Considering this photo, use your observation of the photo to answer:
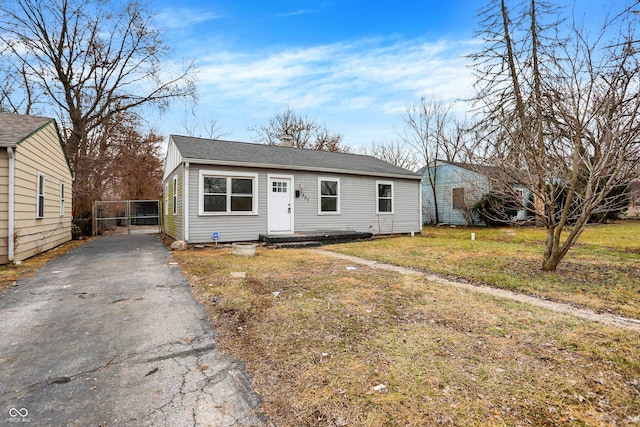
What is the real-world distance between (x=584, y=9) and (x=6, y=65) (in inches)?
877

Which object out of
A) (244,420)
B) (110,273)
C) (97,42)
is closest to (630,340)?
(244,420)

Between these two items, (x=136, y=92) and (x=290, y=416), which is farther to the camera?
(x=136, y=92)

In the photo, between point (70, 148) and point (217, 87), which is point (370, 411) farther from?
point (70, 148)

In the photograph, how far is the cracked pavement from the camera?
1.92m

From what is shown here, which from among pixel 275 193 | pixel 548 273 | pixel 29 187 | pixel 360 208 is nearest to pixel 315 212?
pixel 275 193

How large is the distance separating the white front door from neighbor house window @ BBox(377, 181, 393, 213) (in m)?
4.06

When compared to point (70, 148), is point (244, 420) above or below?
below

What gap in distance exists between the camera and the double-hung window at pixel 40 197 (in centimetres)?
821

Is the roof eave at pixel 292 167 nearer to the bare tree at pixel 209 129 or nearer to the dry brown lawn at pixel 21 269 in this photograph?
the dry brown lawn at pixel 21 269

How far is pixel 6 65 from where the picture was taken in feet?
50.1

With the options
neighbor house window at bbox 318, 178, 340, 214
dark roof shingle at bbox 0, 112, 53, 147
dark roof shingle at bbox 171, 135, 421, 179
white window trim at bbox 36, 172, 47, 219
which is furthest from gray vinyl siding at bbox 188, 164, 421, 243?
dark roof shingle at bbox 0, 112, 53, 147

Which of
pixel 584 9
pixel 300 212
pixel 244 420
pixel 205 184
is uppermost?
pixel 584 9

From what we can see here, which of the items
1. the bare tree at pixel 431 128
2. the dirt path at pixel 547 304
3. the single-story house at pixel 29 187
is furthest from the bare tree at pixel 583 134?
the bare tree at pixel 431 128

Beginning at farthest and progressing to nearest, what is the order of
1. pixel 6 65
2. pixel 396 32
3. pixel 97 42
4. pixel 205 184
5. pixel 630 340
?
pixel 97 42, pixel 6 65, pixel 396 32, pixel 205 184, pixel 630 340
